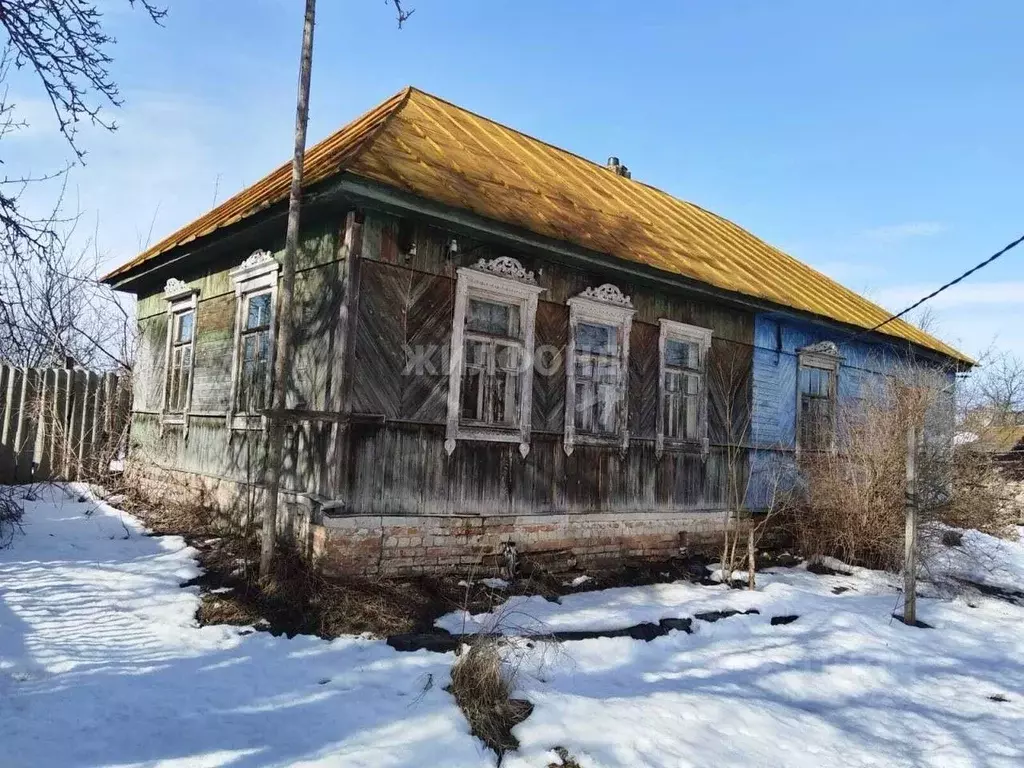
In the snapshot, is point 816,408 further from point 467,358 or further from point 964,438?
point 467,358

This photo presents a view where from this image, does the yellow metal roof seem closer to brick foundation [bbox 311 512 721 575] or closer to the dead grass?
brick foundation [bbox 311 512 721 575]

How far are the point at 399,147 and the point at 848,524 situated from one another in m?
7.76

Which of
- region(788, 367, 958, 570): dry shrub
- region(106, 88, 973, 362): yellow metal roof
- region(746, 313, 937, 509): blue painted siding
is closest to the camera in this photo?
region(106, 88, 973, 362): yellow metal roof

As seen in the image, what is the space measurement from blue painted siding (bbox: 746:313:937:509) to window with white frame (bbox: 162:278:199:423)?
26.4ft

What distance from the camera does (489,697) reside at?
14.4ft

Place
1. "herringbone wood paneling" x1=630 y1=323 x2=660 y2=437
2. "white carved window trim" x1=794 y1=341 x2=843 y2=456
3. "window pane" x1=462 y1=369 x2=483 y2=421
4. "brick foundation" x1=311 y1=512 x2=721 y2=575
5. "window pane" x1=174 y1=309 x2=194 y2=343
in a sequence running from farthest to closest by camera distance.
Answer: "white carved window trim" x1=794 y1=341 x2=843 y2=456
"window pane" x1=174 y1=309 x2=194 y2=343
"herringbone wood paneling" x1=630 y1=323 x2=660 y2=437
"window pane" x1=462 y1=369 x2=483 y2=421
"brick foundation" x1=311 y1=512 x2=721 y2=575

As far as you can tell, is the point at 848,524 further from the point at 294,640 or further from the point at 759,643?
the point at 294,640

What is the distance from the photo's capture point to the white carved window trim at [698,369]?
9.27 metres

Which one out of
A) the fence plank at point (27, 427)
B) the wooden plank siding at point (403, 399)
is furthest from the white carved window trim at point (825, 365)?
the fence plank at point (27, 427)

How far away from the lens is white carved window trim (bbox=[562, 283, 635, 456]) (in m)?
8.27

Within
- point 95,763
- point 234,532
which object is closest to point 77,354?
point 234,532

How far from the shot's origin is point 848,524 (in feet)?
32.6

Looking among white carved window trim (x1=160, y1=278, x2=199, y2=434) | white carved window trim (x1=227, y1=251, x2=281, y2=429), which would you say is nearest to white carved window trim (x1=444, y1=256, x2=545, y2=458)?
white carved window trim (x1=227, y1=251, x2=281, y2=429)

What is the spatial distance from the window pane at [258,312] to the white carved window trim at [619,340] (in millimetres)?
3445
